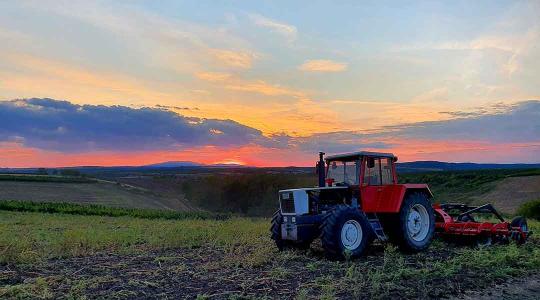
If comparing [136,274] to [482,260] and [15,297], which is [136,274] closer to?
[15,297]

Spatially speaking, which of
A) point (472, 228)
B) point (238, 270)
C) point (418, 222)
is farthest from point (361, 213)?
point (472, 228)

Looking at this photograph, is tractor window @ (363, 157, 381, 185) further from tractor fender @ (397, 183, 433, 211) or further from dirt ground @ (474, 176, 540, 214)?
dirt ground @ (474, 176, 540, 214)

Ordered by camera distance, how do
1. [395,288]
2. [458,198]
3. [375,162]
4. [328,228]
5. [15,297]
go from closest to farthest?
[15,297] → [395,288] → [328,228] → [375,162] → [458,198]

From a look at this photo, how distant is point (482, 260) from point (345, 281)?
12.2 feet

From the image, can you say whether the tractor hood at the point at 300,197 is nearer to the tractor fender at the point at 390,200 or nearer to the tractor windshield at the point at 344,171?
the tractor windshield at the point at 344,171

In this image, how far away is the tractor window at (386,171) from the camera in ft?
38.8

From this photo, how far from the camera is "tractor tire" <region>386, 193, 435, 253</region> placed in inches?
450

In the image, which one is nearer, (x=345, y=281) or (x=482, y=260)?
(x=345, y=281)

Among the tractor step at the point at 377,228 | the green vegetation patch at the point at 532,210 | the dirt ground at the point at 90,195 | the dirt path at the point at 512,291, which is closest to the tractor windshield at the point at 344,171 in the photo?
the tractor step at the point at 377,228

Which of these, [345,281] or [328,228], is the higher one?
[328,228]

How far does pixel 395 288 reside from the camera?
7.78m

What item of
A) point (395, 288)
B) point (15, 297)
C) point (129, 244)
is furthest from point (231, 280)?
point (129, 244)

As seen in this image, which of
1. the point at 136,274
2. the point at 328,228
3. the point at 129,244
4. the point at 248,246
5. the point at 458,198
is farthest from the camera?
the point at 458,198

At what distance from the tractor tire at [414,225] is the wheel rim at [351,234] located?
137 cm
